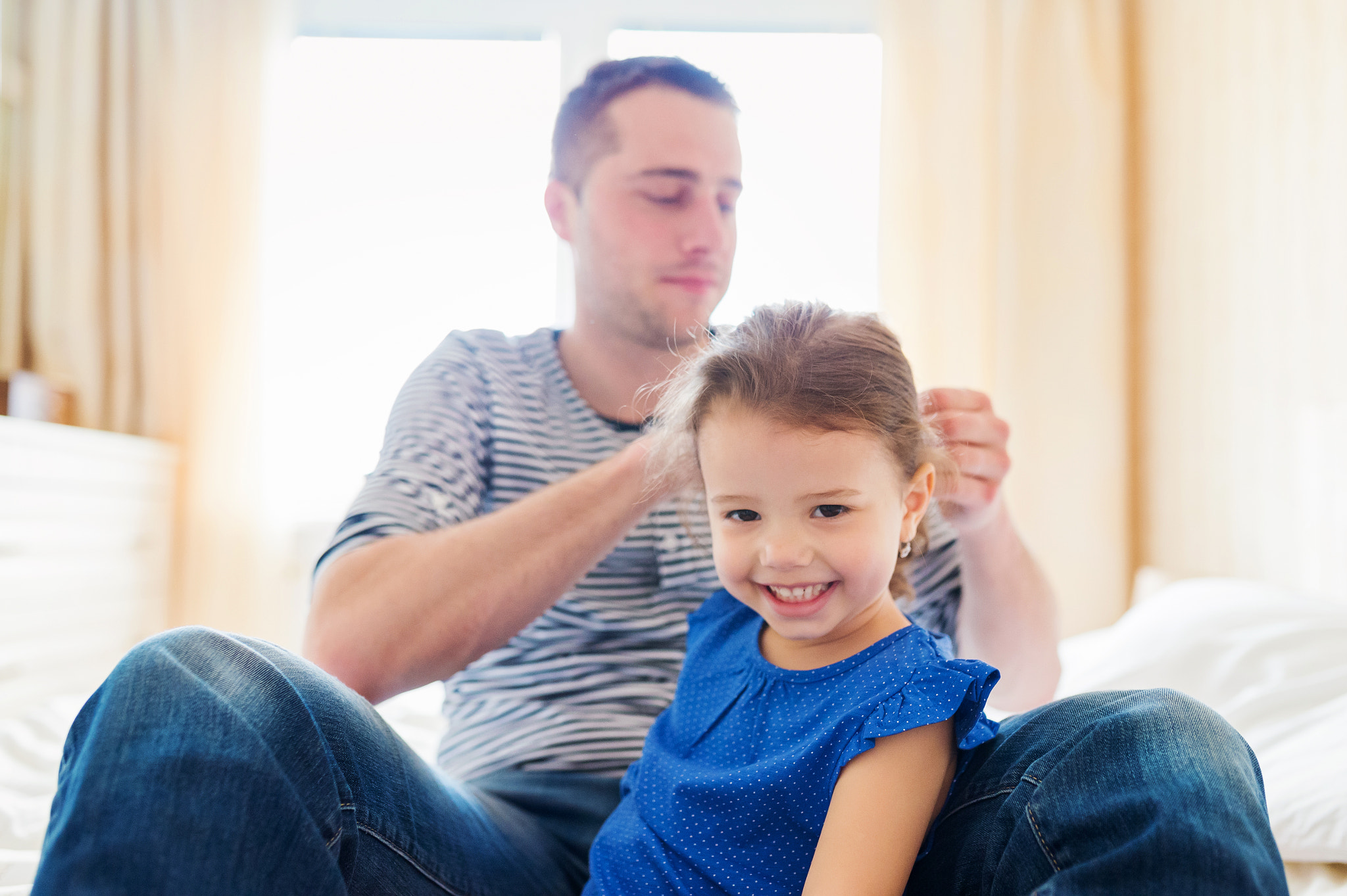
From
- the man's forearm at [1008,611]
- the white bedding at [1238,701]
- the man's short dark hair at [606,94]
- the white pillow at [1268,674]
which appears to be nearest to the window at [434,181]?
the white bedding at [1238,701]

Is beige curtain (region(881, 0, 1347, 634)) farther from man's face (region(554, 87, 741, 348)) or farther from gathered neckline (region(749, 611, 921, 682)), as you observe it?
gathered neckline (region(749, 611, 921, 682))

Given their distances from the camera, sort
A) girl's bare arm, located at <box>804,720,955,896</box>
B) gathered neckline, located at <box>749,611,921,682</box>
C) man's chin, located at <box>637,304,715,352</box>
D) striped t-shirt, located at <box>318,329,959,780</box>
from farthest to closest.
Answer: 1. man's chin, located at <box>637,304,715,352</box>
2. striped t-shirt, located at <box>318,329,959,780</box>
3. gathered neckline, located at <box>749,611,921,682</box>
4. girl's bare arm, located at <box>804,720,955,896</box>

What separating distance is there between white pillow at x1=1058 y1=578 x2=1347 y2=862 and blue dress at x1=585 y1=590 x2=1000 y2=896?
1.22ft

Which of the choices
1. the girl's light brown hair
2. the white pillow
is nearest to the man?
the girl's light brown hair

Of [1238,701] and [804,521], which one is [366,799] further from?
[1238,701]

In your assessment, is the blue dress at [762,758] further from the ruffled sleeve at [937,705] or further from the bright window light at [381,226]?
the bright window light at [381,226]

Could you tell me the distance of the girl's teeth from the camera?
26.8 inches

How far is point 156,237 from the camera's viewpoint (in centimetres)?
259

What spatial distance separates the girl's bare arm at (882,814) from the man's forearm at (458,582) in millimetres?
321

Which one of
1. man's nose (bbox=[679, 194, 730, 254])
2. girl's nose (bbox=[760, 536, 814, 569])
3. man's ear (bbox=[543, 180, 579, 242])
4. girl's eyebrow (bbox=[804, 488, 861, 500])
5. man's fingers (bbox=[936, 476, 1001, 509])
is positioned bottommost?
girl's nose (bbox=[760, 536, 814, 569])

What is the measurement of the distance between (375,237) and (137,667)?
89.3 inches

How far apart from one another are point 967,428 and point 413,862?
0.54 metres

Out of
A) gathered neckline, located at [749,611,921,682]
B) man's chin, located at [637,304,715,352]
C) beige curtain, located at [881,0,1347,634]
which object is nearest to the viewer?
gathered neckline, located at [749,611,921,682]

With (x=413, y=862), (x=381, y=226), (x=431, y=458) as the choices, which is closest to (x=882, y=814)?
(x=413, y=862)
